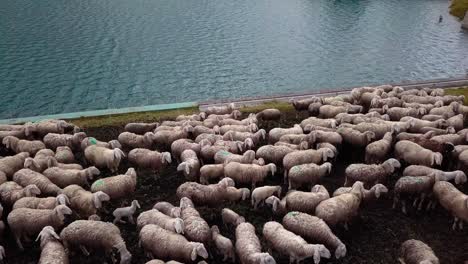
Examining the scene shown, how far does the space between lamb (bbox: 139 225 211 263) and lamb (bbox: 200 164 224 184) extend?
2719mm

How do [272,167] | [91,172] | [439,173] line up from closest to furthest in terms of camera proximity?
1. [439,173]
2. [91,172]
3. [272,167]

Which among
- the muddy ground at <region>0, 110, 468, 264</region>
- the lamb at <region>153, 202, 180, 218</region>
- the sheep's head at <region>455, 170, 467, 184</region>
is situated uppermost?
the sheep's head at <region>455, 170, 467, 184</region>

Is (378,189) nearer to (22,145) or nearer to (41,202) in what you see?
(41,202)

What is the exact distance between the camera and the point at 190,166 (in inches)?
479

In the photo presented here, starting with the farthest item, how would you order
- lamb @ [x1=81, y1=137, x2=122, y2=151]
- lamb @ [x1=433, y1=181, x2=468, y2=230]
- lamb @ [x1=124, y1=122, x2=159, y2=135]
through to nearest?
lamb @ [x1=124, y1=122, x2=159, y2=135] → lamb @ [x1=81, y1=137, x2=122, y2=151] → lamb @ [x1=433, y1=181, x2=468, y2=230]

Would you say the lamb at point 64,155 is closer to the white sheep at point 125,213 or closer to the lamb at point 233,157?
the white sheep at point 125,213

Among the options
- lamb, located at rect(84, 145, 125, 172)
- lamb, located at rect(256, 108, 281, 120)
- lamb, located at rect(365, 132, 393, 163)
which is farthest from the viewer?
lamb, located at rect(256, 108, 281, 120)

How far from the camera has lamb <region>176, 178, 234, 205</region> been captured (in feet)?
36.6

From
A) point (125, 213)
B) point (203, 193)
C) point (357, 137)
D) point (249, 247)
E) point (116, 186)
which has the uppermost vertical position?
point (357, 137)

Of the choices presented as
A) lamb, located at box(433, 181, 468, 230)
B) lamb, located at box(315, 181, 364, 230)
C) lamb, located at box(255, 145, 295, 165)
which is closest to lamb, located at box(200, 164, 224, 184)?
lamb, located at box(255, 145, 295, 165)

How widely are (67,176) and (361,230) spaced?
7.63m

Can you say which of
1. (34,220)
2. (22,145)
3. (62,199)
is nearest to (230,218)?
(62,199)

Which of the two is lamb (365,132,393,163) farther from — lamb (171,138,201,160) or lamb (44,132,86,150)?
lamb (44,132,86,150)

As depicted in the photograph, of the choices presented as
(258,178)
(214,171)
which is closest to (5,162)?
(214,171)
